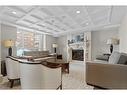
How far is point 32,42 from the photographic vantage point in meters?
8.65

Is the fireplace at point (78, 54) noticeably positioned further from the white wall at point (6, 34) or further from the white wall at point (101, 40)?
the white wall at point (6, 34)

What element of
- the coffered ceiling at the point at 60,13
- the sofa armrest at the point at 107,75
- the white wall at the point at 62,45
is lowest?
the sofa armrest at the point at 107,75

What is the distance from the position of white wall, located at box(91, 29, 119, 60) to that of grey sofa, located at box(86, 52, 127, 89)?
4.84 meters

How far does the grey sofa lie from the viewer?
8.49ft

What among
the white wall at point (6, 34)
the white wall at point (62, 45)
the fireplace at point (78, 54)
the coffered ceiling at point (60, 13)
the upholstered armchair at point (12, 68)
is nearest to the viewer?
the upholstered armchair at point (12, 68)

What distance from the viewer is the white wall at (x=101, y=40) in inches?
304

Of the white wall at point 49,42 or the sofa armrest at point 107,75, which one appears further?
the white wall at point 49,42

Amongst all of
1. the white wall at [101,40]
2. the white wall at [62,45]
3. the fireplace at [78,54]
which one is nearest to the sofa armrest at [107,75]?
the white wall at [101,40]

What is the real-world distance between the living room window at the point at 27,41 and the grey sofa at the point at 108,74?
16.3ft

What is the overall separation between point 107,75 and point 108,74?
1.3 inches

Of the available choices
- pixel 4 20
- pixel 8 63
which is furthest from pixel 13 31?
pixel 8 63

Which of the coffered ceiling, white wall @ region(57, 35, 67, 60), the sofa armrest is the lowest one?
the sofa armrest

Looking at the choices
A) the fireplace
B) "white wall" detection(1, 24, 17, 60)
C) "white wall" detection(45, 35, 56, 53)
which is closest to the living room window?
"white wall" detection(45, 35, 56, 53)

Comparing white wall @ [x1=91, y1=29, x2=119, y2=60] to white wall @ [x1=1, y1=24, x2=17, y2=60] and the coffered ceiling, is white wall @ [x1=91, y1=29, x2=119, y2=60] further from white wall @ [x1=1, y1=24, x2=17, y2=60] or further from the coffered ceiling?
white wall @ [x1=1, y1=24, x2=17, y2=60]
